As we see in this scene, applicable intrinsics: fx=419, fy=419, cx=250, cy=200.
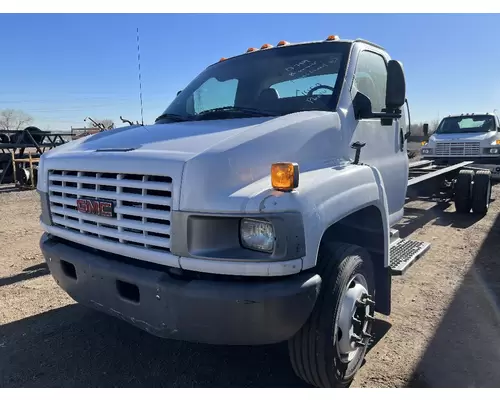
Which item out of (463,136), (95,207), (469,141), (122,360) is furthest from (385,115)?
(463,136)

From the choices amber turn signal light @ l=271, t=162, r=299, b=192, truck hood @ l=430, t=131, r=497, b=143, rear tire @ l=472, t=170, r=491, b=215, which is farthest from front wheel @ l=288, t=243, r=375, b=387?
truck hood @ l=430, t=131, r=497, b=143

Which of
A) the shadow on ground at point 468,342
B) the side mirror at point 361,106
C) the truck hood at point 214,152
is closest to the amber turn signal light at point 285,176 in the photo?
the truck hood at point 214,152

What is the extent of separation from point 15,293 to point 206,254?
11.1ft

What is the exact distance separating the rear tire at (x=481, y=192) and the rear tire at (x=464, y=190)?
0.30 ft

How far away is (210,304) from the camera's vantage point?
2.21 m

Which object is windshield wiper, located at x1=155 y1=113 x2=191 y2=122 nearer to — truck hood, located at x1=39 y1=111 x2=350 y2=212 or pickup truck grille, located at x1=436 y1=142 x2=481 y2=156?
truck hood, located at x1=39 y1=111 x2=350 y2=212

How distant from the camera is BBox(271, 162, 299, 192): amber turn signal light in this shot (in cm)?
223

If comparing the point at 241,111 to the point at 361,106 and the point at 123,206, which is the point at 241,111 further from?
the point at 123,206

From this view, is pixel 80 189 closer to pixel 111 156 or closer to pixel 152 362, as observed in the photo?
pixel 111 156

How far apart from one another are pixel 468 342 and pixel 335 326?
159cm

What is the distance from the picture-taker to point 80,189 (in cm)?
279

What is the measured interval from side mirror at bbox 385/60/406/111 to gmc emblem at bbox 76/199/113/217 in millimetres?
2330
